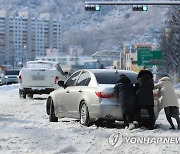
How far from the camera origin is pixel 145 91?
39.1ft

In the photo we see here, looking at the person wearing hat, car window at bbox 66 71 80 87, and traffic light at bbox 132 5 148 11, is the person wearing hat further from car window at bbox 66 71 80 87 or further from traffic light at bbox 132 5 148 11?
traffic light at bbox 132 5 148 11

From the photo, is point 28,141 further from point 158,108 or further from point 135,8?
point 135,8

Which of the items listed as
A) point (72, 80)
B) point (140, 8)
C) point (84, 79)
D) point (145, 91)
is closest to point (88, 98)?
point (84, 79)

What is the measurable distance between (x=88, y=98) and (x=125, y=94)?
3.19 feet

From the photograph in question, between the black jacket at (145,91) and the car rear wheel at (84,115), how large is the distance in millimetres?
1202

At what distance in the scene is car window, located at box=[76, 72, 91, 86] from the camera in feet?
42.7

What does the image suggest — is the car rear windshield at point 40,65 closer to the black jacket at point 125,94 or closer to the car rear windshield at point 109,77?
the car rear windshield at point 109,77

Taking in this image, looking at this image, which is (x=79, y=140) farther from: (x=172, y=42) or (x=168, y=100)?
(x=172, y=42)

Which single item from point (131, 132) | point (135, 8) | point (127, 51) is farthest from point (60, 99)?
point (127, 51)

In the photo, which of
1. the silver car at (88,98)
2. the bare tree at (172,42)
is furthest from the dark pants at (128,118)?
the bare tree at (172,42)

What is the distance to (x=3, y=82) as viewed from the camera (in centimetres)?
→ 5556

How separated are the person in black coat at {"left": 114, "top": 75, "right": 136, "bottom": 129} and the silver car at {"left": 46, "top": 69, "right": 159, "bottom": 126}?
19cm

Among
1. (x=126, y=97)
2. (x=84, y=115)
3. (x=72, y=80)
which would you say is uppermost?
(x=72, y=80)

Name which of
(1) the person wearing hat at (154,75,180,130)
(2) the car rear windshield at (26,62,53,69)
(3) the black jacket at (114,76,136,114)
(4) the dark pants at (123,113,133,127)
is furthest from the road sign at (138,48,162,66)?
(4) the dark pants at (123,113,133,127)
